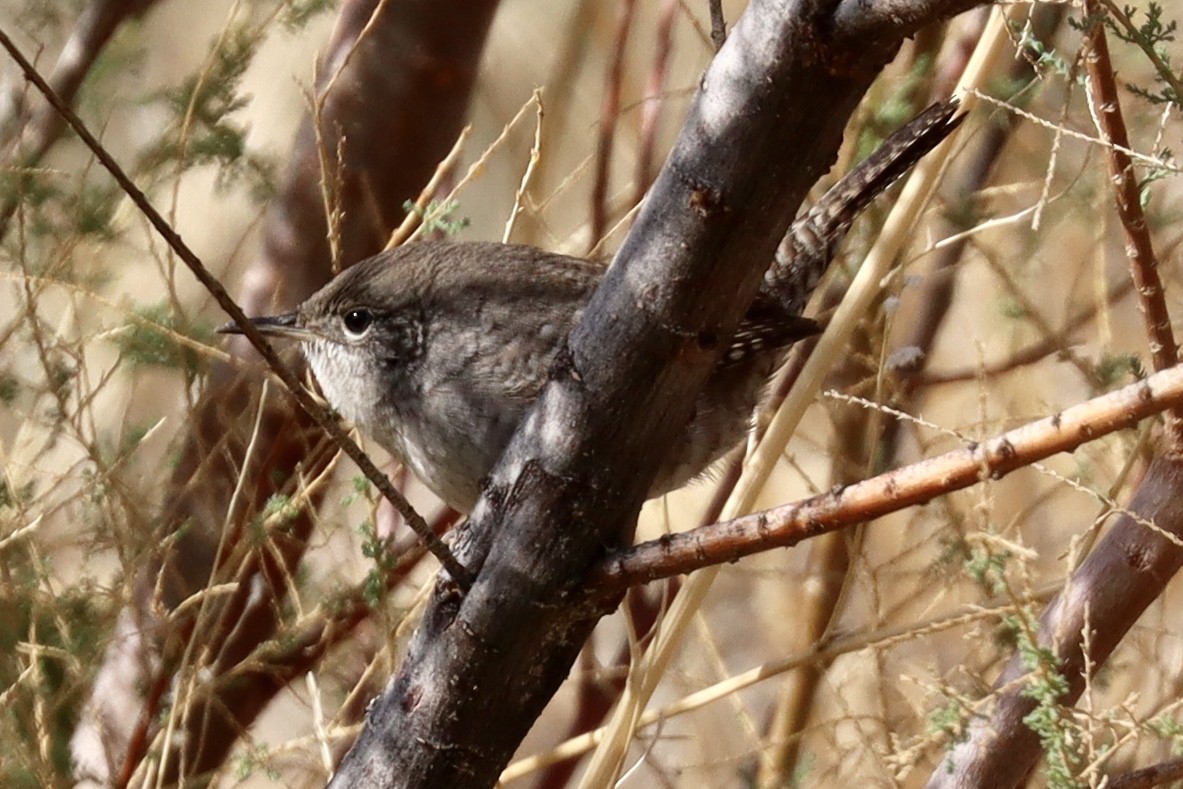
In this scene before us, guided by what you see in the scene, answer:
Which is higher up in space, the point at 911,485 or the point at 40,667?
the point at 40,667

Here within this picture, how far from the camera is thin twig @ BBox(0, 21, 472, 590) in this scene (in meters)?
1.19

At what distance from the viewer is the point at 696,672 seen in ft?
14.0

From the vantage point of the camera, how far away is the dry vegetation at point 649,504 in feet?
7.00

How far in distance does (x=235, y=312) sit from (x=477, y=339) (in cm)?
97

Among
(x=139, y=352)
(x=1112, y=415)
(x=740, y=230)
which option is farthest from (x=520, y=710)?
(x=139, y=352)

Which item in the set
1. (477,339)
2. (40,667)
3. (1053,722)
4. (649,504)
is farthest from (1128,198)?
(649,504)

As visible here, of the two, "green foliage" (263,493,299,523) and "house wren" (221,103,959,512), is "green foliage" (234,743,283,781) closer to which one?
"green foliage" (263,493,299,523)

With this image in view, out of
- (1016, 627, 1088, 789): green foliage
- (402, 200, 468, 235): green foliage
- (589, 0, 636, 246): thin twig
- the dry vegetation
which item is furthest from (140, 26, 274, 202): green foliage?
(1016, 627, 1088, 789): green foliage

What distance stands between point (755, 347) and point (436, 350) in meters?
0.55

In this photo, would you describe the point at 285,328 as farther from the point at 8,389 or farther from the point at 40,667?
the point at 40,667

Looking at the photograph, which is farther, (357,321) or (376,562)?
(357,321)

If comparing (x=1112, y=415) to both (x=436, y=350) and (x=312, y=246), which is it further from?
(x=312, y=246)

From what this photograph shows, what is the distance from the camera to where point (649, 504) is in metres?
4.39

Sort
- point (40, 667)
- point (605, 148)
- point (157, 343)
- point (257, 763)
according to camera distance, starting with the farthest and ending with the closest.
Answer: point (605, 148) < point (157, 343) < point (40, 667) < point (257, 763)
